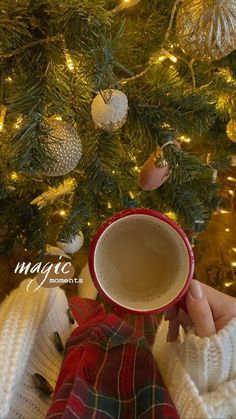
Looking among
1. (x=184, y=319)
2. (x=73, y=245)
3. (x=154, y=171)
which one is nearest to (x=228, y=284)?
(x=73, y=245)

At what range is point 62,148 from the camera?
0.52m

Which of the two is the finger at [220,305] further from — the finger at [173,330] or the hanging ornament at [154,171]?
the hanging ornament at [154,171]

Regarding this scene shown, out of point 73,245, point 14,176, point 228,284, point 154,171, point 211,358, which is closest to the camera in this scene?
point 211,358

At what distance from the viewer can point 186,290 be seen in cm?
45

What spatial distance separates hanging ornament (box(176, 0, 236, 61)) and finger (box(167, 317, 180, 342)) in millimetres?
389

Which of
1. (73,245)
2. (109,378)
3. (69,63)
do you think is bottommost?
(73,245)

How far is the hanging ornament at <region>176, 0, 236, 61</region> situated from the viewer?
575 millimetres

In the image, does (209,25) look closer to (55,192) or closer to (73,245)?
(55,192)

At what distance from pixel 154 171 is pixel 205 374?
13.9 inches

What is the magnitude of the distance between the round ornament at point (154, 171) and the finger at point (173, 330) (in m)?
0.26

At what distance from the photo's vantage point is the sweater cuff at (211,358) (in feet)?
1.43

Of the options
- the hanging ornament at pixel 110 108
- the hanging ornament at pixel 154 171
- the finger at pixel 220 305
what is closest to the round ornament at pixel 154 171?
the hanging ornament at pixel 154 171

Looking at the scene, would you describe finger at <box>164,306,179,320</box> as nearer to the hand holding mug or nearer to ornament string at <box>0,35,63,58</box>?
the hand holding mug

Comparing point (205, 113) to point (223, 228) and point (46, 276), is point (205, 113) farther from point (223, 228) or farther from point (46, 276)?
point (223, 228)
